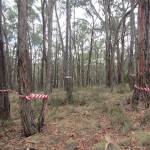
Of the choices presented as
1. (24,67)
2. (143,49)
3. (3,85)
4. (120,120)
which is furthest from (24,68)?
(143,49)

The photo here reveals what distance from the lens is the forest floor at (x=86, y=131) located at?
5.43 m

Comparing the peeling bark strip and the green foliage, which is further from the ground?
the peeling bark strip

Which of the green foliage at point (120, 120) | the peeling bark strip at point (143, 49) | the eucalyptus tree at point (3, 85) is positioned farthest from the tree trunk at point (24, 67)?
the peeling bark strip at point (143, 49)

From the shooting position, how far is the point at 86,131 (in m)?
6.43

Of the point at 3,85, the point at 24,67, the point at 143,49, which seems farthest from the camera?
the point at 143,49

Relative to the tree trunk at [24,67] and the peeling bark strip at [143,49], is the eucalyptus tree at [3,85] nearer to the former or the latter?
the tree trunk at [24,67]

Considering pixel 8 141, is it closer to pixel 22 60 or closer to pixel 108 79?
pixel 22 60

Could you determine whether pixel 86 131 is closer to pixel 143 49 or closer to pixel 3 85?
pixel 3 85

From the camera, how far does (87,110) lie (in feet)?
28.0

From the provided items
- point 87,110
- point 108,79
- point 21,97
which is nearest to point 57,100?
point 87,110

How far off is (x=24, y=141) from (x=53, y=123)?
1390 mm

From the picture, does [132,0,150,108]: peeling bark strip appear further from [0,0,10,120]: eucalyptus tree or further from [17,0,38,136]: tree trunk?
[0,0,10,120]: eucalyptus tree

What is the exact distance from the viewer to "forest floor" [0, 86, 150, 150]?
5434mm

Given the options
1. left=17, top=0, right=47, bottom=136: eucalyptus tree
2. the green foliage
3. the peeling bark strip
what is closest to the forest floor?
the green foliage
